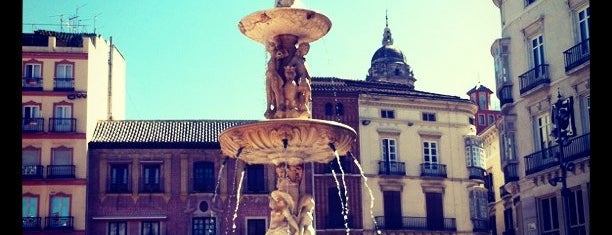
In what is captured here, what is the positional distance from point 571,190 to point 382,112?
19.6 meters

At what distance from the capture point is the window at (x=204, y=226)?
42.9 meters

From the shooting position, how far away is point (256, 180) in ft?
145

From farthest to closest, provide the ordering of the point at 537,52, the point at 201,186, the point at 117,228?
the point at 201,186 < the point at 117,228 < the point at 537,52

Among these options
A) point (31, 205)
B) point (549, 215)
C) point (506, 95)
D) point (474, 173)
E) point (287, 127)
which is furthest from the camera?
point (474, 173)

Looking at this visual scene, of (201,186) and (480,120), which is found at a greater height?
(480,120)

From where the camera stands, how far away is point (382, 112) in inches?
1789

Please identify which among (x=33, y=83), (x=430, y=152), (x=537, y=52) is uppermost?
(x=33, y=83)

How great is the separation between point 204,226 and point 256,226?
2.74 metres

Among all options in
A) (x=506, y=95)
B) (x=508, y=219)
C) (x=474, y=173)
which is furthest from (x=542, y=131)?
(x=508, y=219)

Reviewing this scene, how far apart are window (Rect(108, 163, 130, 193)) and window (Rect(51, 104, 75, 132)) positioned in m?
3.08

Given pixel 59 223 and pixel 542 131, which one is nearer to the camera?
pixel 542 131

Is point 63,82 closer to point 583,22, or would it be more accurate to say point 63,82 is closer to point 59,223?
point 59,223
